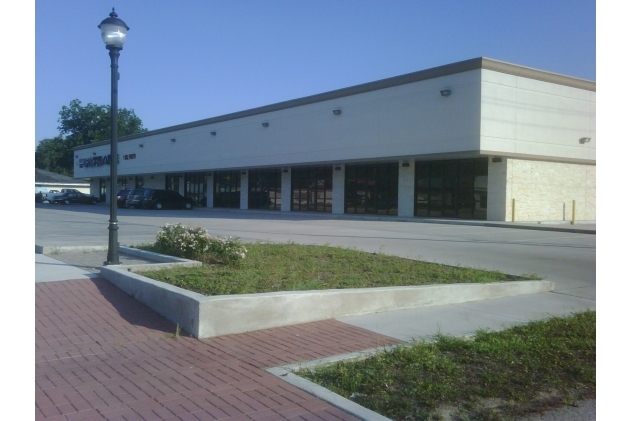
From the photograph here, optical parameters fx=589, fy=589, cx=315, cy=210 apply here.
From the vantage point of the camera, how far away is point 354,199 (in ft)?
116

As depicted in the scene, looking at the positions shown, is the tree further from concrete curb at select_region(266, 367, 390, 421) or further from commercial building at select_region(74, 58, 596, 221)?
concrete curb at select_region(266, 367, 390, 421)

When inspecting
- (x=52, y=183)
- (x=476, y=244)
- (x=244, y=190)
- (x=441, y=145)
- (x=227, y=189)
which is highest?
(x=441, y=145)

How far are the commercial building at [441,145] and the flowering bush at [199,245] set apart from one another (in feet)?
57.5

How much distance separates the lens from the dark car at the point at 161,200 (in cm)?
4506

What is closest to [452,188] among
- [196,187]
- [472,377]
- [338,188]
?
[338,188]

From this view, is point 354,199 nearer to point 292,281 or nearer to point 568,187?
point 568,187

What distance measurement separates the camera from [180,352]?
19.9 feet

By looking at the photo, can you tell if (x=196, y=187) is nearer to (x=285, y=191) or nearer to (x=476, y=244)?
(x=285, y=191)

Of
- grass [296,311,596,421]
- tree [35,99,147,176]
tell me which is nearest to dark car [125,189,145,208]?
grass [296,311,596,421]

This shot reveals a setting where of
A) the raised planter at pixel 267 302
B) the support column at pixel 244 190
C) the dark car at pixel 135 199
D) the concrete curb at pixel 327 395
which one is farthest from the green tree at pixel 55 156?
→ the concrete curb at pixel 327 395

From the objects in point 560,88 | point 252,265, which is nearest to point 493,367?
point 252,265

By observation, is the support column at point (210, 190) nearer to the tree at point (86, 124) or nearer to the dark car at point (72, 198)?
the dark car at point (72, 198)

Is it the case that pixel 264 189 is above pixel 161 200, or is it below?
above

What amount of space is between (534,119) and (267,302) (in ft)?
78.4
